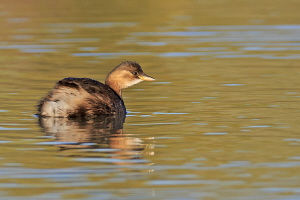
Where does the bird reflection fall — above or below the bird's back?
below

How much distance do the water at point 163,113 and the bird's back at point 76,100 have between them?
0.26m

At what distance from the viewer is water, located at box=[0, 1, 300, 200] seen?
793cm

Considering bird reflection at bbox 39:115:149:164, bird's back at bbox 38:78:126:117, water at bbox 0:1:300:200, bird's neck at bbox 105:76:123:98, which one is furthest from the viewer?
bird's neck at bbox 105:76:123:98

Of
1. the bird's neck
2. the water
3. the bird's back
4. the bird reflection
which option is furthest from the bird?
the bird's neck

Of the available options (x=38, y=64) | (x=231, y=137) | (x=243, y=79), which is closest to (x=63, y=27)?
(x=38, y=64)

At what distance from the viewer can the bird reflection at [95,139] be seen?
9.09 meters

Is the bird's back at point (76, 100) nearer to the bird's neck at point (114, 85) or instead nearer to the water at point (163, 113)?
the water at point (163, 113)

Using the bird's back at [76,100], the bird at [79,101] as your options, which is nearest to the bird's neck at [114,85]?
the bird at [79,101]

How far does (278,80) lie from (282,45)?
505cm

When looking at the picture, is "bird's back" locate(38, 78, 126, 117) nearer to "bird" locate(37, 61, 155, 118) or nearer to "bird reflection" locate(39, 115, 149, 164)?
"bird" locate(37, 61, 155, 118)

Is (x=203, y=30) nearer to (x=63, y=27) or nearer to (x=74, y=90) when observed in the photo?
(x=63, y=27)

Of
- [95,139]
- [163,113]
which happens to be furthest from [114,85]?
[95,139]

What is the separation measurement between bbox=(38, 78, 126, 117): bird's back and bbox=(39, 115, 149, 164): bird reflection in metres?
0.10

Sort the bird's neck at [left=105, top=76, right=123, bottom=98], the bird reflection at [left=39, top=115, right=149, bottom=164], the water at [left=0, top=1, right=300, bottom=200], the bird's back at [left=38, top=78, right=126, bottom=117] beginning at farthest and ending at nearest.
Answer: the bird's neck at [left=105, top=76, right=123, bottom=98] → the bird's back at [left=38, top=78, right=126, bottom=117] → the bird reflection at [left=39, top=115, right=149, bottom=164] → the water at [left=0, top=1, right=300, bottom=200]
